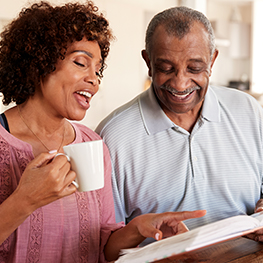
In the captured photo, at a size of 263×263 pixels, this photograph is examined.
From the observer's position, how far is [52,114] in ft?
4.02

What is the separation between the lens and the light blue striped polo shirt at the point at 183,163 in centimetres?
155

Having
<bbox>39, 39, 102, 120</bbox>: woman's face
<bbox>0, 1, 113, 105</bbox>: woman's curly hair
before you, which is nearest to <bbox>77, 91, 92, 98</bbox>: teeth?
<bbox>39, 39, 102, 120</bbox>: woman's face

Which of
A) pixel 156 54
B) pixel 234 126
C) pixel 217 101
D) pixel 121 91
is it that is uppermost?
pixel 156 54

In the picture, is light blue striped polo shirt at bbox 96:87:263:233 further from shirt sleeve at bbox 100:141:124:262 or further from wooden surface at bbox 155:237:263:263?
wooden surface at bbox 155:237:263:263

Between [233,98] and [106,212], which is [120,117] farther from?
[233,98]

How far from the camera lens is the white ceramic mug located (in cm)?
91

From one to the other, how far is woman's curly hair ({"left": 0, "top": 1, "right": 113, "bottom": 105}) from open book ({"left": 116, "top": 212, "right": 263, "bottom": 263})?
2.11ft

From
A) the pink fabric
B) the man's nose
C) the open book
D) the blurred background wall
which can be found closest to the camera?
the open book

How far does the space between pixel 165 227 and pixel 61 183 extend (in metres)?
0.44

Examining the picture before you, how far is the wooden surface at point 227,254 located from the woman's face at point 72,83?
1.83 ft

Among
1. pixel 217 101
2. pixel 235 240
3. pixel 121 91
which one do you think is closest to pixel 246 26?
pixel 121 91

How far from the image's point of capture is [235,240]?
3.85 feet

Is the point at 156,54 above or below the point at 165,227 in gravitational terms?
above

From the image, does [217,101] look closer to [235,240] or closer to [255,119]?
[255,119]
